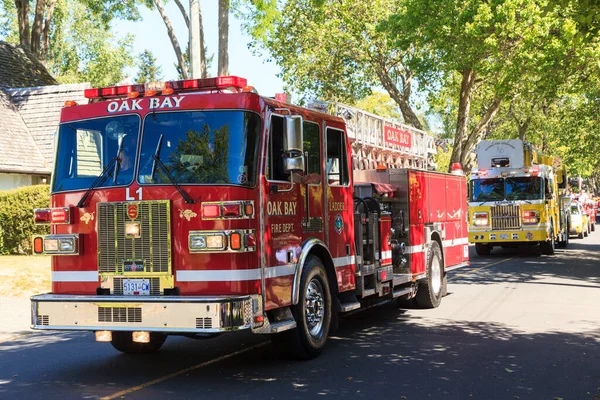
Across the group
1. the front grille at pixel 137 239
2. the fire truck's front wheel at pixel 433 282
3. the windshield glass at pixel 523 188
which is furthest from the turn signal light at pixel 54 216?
the windshield glass at pixel 523 188

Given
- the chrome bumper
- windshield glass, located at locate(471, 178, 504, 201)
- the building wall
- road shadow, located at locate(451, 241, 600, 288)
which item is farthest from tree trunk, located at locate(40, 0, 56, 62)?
the chrome bumper

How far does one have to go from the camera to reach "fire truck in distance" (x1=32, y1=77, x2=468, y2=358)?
7367 mm

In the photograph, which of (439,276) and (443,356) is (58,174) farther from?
(439,276)

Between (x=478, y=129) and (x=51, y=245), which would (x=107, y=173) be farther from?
(x=478, y=129)

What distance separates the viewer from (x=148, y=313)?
7.24 meters

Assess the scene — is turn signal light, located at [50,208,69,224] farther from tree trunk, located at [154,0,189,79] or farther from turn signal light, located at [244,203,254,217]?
tree trunk, located at [154,0,189,79]

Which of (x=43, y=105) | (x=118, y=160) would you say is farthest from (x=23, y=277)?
(x=43, y=105)

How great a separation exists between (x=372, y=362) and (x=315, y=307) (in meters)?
0.87

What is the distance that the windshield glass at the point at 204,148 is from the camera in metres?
7.55

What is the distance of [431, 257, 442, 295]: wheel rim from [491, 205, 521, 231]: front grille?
37.0 ft

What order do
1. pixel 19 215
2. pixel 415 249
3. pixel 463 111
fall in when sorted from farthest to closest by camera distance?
1. pixel 463 111
2. pixel 19 215
3. pixel 415 249

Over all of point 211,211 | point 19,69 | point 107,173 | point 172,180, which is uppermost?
point 19,69

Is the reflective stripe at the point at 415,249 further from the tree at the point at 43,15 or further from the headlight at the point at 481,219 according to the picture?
the tree at the point at 43,15

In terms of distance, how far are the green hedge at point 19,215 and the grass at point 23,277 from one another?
228cm
